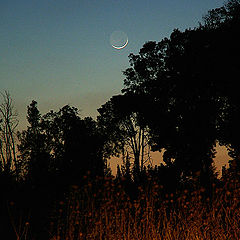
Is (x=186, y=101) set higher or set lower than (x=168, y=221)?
higher

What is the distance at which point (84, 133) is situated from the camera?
107 feet

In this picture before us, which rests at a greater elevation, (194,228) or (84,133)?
(84,133)

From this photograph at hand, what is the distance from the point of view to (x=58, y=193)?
12.9 meters

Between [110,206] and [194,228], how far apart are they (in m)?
2.25

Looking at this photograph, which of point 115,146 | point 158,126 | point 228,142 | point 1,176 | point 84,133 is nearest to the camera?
point 1,176

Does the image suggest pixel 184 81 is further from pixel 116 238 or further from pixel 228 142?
pixel 116 238

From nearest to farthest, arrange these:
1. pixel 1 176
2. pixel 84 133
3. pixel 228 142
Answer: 1. pixel 1 176
2. pixel 228 142
3. pixel 84 133

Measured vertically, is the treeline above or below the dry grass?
above

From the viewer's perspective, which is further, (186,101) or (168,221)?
(186,101)

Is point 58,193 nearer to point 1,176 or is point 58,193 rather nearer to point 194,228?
point 1,176

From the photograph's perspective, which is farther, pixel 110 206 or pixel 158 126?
pixel 158 126

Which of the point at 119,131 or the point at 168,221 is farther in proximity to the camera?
the point at 119,131

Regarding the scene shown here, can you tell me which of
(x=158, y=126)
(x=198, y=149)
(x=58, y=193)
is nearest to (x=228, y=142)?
(x=198, y=149)

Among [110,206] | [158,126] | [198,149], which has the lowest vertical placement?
[110,206]
